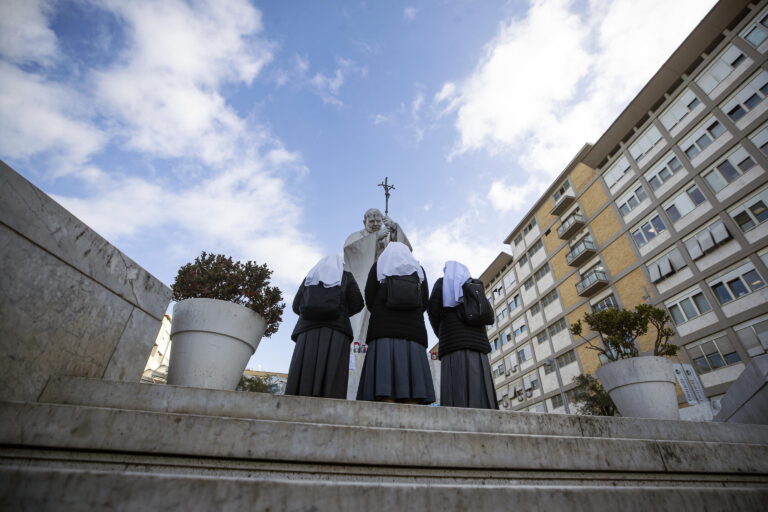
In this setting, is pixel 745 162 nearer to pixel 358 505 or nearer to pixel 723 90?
pixel 723 90

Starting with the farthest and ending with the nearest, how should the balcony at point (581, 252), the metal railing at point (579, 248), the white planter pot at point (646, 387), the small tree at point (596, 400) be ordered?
the metal railing at point (579, 248) → the balcony at point (581, 252) → the small tree at point (596, 400) → the white planter pot at point (646, 387)

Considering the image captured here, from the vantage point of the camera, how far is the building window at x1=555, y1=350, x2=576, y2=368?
1017 inches

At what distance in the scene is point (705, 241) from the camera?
59.9 feet

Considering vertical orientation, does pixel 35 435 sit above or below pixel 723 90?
below

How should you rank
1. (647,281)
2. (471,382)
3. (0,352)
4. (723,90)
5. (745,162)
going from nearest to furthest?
1. (0,352)
2. (471,382)
3. (745,162)
4. (723,90)
5. (647,281)

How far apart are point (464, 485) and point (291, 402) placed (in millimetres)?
857

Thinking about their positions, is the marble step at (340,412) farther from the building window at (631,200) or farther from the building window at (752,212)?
the building window at (631,200)

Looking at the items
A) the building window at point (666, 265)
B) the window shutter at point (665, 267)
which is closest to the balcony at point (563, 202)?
the building window at point (666, 265)

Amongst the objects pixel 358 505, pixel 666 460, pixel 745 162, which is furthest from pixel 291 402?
pixel 745 162

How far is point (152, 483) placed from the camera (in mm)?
1268

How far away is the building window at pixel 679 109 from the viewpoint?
66.3 feet

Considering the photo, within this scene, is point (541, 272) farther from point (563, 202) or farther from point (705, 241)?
point (705, 241)

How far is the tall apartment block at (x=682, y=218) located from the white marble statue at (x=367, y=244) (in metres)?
14.2

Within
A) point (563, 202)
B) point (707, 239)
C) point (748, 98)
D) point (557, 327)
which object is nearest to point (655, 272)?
point (707, 239)
